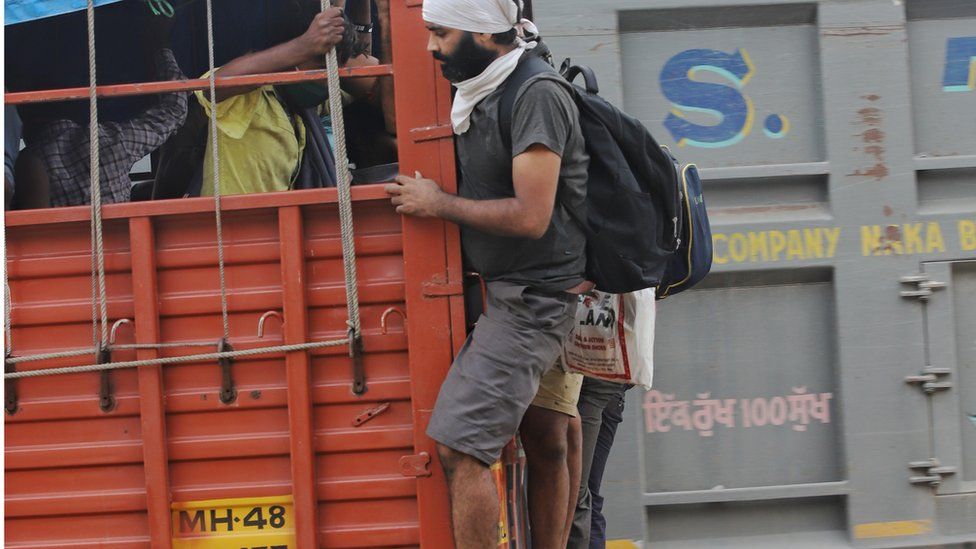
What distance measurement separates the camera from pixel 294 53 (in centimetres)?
275

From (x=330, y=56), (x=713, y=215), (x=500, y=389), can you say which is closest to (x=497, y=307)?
(x=500, y=389)

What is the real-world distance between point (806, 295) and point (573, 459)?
1.29 meters

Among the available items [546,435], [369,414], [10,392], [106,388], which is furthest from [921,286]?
[10,392]

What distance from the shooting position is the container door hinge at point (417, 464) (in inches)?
103

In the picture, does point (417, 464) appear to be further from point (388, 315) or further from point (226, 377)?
point (226, 377)

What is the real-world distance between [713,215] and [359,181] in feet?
4.87

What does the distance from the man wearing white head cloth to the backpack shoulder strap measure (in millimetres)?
10

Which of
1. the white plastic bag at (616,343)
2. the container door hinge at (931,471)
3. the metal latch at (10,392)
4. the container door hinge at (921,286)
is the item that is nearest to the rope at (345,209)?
the white plastic bag at (616,343)

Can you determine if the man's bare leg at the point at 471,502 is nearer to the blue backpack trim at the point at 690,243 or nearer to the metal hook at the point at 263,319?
the metal hook at the point at 263,319

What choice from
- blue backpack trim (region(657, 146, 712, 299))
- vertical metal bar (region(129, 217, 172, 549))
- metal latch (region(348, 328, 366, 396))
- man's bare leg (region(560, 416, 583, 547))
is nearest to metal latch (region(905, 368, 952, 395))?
blue backpack trim (region(657, 146, 712, 299))

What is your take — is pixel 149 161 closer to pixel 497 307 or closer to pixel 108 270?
pixel 108 270

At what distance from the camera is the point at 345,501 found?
265 cm

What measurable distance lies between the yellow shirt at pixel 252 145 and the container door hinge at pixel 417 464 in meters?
0.89

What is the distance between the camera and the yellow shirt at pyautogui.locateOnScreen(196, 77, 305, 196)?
2846mm
